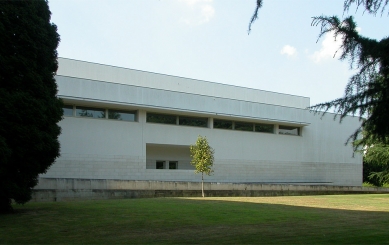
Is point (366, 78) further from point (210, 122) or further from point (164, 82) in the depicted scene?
point (164, 82)

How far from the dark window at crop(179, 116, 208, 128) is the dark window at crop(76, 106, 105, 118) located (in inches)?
251

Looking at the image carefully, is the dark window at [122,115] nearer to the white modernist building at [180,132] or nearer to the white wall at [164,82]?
the white modernist building at [180,132]

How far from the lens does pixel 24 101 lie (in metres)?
13.4

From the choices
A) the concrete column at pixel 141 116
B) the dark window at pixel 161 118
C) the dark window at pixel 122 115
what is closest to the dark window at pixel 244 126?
the dark window at pixel 161 118

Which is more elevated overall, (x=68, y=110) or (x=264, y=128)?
(x=68, y=110)

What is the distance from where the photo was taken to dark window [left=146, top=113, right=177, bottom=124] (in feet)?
102

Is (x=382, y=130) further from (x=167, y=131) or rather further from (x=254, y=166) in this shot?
(x=254, y=166)

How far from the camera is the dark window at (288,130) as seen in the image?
38.3 m

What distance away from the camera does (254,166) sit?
3544cm

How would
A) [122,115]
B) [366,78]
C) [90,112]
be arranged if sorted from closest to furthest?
1. [366,78]
2. [90,112]
3. [122,115]

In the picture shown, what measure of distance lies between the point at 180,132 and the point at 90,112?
271 inches

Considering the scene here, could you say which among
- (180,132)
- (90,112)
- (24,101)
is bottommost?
(180,132)

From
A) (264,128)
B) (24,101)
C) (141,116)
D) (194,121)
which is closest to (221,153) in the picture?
(194,121)

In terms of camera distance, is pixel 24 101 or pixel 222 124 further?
pixel 222 124
